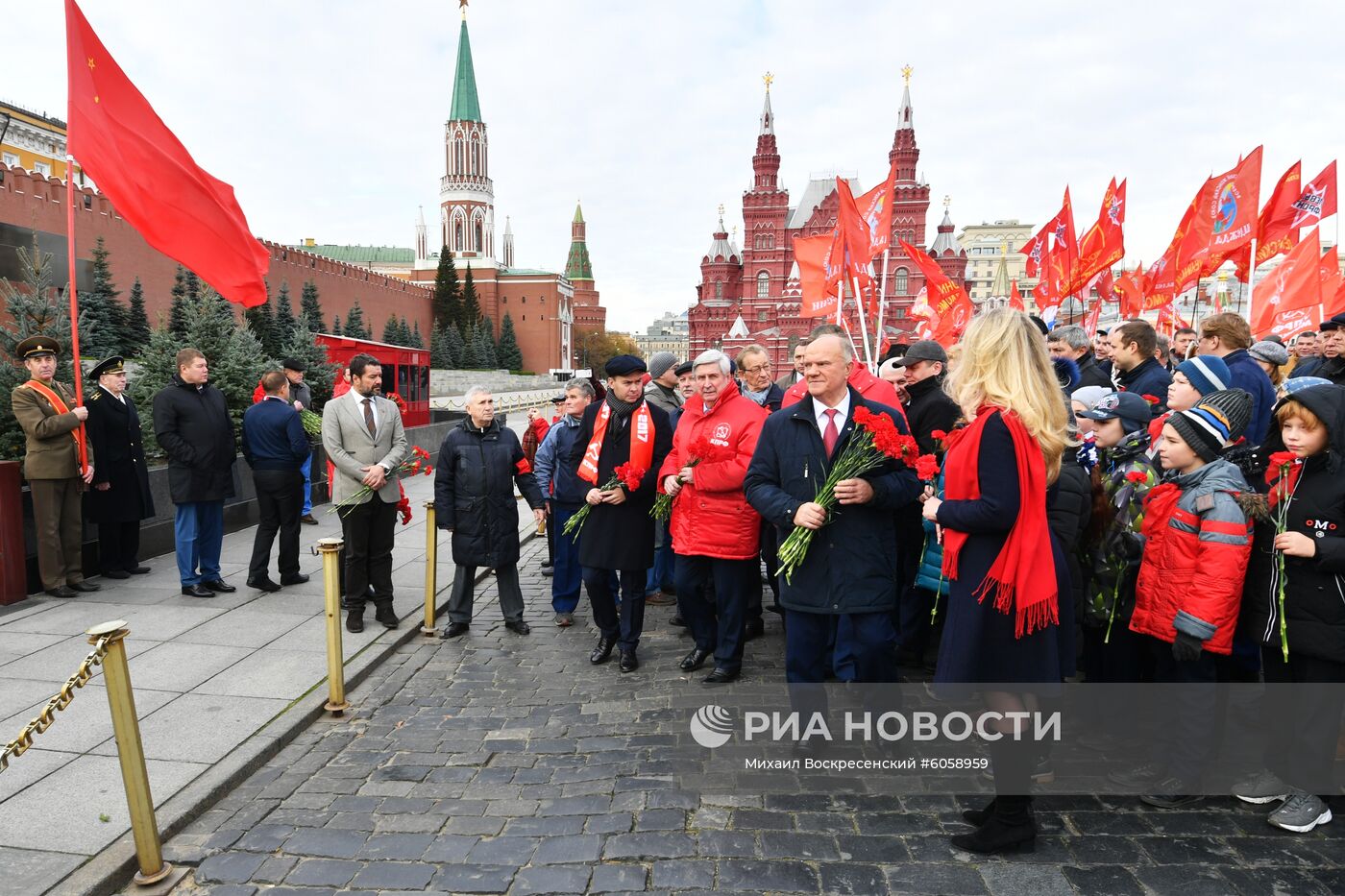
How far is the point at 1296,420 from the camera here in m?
3.31

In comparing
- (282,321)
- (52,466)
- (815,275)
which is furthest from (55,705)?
(282,321)

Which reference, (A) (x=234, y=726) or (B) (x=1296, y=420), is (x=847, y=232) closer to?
(B) (x=1296, y=420)

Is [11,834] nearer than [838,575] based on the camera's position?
Yes

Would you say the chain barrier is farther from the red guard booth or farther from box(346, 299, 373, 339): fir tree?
box(346, 299, 373, 339): fir tree

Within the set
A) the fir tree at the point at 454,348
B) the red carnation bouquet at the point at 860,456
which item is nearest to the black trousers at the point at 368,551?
the red carnation bouquet at the point at 860,456

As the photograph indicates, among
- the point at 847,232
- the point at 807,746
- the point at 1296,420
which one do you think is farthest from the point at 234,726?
the point at 847,232

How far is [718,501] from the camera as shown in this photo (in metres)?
4.94

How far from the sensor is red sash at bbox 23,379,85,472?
258 inches

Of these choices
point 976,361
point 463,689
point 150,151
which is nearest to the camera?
point 976,361

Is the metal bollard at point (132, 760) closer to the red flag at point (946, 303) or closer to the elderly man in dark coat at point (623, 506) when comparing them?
the elderly man in dark coat at point (623, 506)

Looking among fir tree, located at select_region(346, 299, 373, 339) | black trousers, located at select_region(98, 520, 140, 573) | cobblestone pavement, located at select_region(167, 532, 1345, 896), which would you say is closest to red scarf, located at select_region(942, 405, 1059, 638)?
cobblestone pavement, located at select_region(167, 532, 1345, 896)

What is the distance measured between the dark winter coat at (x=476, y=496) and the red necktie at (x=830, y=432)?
292 cm

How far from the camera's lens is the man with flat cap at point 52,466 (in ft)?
21.2

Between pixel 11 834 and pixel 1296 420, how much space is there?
18.8 ft
